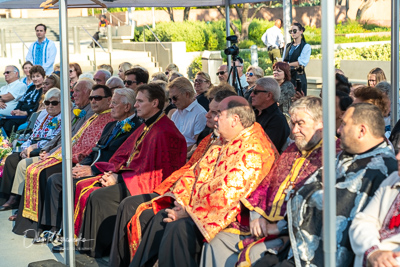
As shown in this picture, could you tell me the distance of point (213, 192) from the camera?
4527mm

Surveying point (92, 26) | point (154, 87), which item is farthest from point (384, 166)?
point (92, 26)

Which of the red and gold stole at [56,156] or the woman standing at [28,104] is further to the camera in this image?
the woman standing at [28,104]

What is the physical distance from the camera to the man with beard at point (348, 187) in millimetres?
3648

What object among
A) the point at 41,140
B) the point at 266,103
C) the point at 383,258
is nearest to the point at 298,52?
the point at 41,140

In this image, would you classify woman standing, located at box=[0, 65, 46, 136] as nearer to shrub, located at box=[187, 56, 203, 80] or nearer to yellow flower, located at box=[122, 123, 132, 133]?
yellow flower, located at box=[122, 123, 132, 133]

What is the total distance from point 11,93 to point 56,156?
13.2ft

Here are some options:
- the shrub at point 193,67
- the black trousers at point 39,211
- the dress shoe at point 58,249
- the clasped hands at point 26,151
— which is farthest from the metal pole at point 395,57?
the shrub at point 193,67

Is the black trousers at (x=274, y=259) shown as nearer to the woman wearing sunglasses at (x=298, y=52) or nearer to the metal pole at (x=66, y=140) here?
the metal pole at (x=66, y=140)

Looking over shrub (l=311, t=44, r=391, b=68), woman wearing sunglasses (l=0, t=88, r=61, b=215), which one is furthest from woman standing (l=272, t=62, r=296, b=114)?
shrub (l=311, t=44, r=391, b=68)

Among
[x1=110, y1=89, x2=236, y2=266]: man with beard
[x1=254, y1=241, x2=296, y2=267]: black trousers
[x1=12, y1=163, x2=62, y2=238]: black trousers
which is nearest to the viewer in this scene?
[x1=254, y1=241, x2=296, y2=267]: black trousers

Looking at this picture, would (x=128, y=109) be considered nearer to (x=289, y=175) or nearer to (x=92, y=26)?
(x=289, y=175)

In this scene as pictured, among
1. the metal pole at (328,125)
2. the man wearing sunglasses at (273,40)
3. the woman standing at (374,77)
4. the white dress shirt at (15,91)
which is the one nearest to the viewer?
the metal pole at (328,125)

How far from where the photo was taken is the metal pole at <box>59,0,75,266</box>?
199 inches

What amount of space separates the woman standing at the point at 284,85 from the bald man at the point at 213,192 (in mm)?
3247
